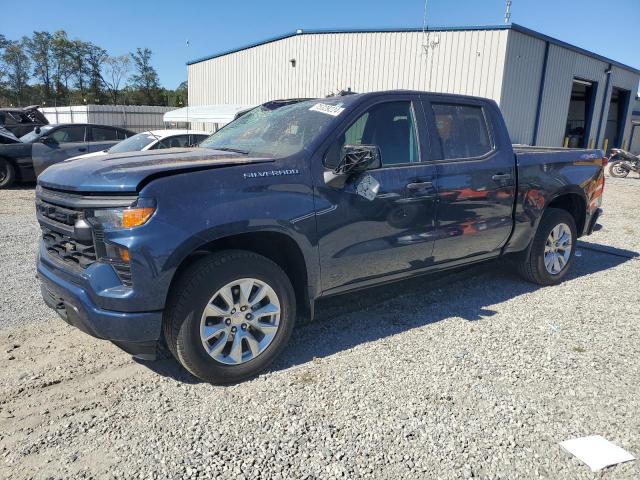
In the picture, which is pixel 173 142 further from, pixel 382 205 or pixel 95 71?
pixel 95 71

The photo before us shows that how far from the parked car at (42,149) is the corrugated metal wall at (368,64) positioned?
35.6 feet

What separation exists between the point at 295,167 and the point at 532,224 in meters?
2.88

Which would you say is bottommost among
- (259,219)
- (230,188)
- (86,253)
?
(86,253)

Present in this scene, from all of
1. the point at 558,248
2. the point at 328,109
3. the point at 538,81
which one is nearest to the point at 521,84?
the point at 538,81

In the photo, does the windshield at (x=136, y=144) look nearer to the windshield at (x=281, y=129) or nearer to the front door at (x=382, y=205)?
the windshield at (x=281, y=129)

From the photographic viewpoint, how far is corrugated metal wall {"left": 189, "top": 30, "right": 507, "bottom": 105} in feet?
54.7

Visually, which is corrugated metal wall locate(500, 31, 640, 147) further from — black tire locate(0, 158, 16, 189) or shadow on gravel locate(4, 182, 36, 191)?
black tire locate(0, 158, 16, 189)

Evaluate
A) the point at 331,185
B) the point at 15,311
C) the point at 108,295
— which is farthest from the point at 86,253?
the point at 15,311

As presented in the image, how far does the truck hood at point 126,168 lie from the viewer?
281cm

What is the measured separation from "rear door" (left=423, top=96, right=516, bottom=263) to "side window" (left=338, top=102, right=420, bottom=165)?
9.0 inches

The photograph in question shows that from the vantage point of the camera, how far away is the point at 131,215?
2.73 m

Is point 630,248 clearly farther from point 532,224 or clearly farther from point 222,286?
point 222,286

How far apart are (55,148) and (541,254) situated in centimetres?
1088

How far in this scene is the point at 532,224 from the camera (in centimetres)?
495
